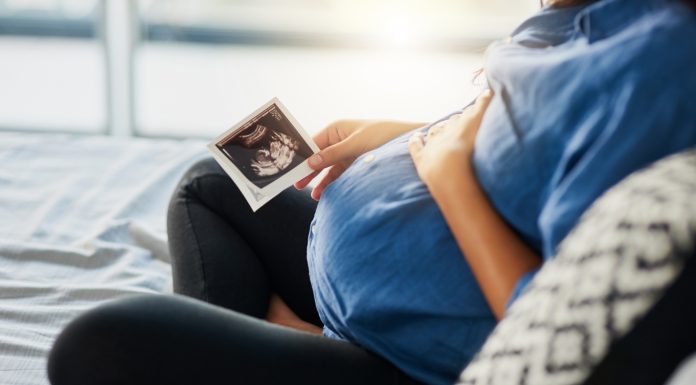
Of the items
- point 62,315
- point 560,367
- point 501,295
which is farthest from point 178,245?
point 560,367

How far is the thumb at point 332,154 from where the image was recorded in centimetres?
122

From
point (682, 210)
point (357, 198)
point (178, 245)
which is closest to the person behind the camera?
point (682, 210)

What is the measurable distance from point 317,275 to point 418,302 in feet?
0.68

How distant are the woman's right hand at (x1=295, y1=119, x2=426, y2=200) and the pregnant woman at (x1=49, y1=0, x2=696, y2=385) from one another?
0.46 feet

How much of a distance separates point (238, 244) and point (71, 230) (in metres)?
0.50

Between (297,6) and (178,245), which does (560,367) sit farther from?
(297,6)

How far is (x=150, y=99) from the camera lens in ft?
9.84

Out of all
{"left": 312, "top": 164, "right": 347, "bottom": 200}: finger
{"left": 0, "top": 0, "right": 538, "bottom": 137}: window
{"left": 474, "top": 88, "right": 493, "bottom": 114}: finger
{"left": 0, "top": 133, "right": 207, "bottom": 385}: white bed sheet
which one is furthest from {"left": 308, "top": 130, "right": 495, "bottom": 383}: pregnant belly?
{"left": 0, "top": 0, "right": 538, "bottom": 137}: window

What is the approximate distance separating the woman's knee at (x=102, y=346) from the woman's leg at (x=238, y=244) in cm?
35

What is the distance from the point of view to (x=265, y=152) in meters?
1.28

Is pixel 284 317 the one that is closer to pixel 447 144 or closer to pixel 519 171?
pixel 447 144

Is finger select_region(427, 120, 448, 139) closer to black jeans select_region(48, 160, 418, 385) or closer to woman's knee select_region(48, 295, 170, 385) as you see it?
black jeans select_region(48, 160, 418, 385)

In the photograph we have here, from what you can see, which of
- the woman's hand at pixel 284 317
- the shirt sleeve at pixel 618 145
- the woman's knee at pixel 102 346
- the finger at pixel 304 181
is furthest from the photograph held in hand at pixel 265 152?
the shirt sleeve at pixel 618 145

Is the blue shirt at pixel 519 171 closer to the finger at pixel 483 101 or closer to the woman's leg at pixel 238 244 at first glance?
the finger at pixel 483 101
